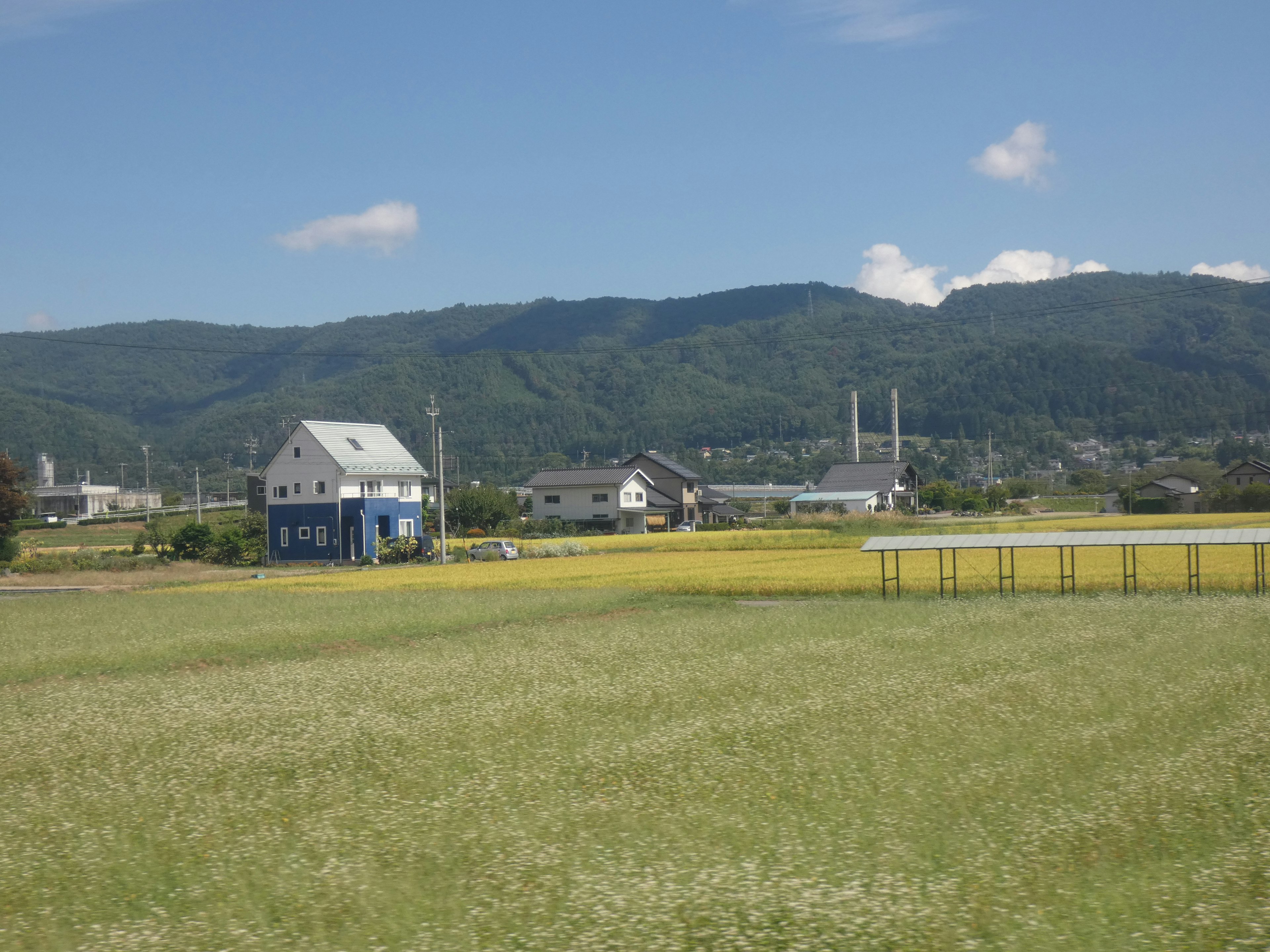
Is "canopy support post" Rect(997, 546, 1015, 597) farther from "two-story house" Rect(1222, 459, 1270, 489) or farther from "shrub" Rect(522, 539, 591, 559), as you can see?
"two-story house" Rect(1222, 459, 1270, 489)

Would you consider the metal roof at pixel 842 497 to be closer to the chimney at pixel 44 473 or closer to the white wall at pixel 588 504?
the white wall at pixel 588 504

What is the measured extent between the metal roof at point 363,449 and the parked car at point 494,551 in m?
8.14

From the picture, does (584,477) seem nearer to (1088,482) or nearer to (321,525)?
(321,525)

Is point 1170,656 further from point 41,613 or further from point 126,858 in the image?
A: point 41,613

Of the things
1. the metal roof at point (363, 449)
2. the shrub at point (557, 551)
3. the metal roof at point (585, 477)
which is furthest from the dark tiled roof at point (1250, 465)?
the metal roof at point (363, 449)

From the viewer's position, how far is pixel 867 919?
691 cm

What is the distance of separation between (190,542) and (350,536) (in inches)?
354

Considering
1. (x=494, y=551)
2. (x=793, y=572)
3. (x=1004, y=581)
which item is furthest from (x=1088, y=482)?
(x=1004, y=581)

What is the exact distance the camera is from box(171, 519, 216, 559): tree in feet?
206

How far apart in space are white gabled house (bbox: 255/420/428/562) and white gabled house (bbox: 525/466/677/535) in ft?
84.2

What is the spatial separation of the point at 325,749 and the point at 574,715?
314cm

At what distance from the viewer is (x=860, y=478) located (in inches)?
4250

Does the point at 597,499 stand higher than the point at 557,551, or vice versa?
the point at 597,499

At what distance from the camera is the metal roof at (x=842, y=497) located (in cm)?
10118
